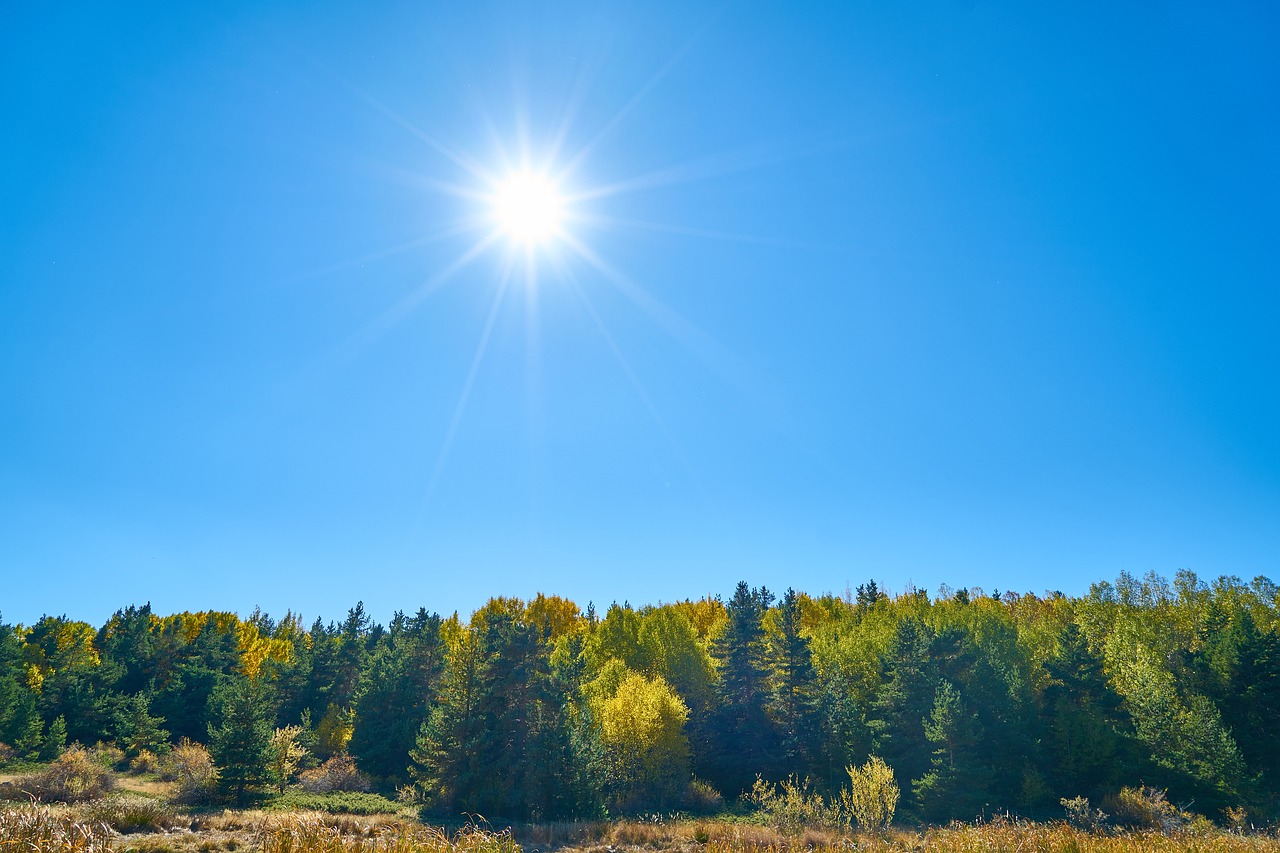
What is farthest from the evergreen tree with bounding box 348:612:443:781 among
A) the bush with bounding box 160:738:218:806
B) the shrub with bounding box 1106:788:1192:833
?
the shrub with bounding box 1106:788:1192:833

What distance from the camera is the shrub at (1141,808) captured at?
2995 cm

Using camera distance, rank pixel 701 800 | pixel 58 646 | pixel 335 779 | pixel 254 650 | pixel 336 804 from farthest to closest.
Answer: pixel 254 650 → pixel 58 646 → pixel 335 779 → pixel 701 800 → pixel 336 804

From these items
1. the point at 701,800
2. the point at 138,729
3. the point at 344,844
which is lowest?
the point at 701,800

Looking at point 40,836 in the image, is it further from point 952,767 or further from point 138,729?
point 138,729

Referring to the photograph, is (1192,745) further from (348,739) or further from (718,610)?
(348,739)

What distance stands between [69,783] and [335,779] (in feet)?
44.6

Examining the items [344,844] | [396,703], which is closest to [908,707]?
[396,703]

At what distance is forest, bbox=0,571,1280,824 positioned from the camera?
107 feet

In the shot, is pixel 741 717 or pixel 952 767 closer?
pixel 952 767

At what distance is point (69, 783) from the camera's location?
94.7 ft

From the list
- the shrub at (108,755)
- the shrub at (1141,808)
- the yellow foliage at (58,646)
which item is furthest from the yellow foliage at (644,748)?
the yellow foliage at (58,646)

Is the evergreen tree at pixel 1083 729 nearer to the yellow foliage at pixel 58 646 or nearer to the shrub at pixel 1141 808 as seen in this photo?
the shrub at pixel 1141 808

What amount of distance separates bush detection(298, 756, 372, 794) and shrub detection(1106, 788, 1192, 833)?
148 ft

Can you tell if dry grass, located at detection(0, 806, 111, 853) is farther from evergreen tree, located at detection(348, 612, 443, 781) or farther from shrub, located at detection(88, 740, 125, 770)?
shrub, located at detection(88, 740, 125, 770)
